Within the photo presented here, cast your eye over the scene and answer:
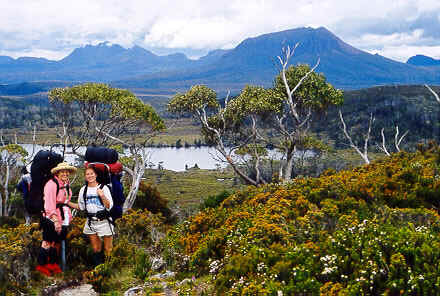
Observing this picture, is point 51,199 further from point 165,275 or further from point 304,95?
point 304,95

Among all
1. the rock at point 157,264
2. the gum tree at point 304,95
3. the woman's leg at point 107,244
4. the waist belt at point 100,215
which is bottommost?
the rock at point 157,264

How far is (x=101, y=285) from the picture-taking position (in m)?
7.26

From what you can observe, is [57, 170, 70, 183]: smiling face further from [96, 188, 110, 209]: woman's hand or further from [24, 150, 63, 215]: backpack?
[96, 188, 110, 209]: woman's hand

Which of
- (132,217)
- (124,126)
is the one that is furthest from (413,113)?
(132,217)

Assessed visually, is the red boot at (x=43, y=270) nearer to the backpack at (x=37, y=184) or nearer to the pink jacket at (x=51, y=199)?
the pink jacket at (x=51, y=199)

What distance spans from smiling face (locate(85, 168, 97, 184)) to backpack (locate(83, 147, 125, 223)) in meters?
0.10

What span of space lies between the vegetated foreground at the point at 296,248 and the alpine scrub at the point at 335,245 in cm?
2

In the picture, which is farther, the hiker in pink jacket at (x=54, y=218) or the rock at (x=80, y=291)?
the hiker in pink jacket at (x=54, y=218)

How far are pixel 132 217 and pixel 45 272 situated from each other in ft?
12.2

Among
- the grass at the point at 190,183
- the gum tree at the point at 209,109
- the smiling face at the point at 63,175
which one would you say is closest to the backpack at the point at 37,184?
the smiling face at the point at 63,175

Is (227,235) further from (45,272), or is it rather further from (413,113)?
(413,113)

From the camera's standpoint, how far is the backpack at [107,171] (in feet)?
26.3

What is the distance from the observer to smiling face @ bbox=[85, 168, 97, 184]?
26.1 ft

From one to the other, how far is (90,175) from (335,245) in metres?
5.04
